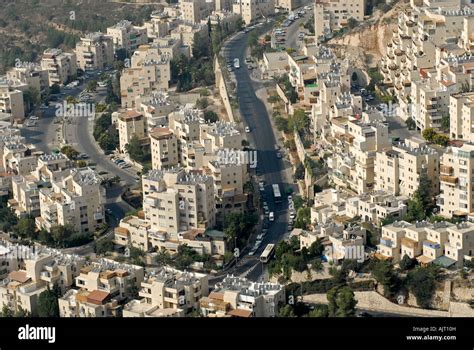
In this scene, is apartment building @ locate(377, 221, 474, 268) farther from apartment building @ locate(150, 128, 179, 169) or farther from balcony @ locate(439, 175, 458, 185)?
apartment building @ locate(150, 128, 179, 169)

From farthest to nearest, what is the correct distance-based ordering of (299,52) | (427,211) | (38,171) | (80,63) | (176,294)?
1. (80,63)
2. (299,52)
3. (38,171)
4. (427,211)
5. (176,294)

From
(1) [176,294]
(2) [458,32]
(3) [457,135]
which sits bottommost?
(1) [176,294]

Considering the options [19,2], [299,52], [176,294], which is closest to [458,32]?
[299,52]

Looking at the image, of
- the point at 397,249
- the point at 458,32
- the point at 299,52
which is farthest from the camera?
the point at 299,52

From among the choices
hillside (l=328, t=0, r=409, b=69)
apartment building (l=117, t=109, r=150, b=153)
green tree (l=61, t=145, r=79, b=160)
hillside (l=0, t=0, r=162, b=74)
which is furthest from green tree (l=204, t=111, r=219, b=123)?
hillside (l=0, t=0, r=162, b=74)

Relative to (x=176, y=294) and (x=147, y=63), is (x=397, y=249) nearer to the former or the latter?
(x=176, y=294)

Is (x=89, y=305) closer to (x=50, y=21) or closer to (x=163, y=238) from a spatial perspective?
(x=163, y=238)

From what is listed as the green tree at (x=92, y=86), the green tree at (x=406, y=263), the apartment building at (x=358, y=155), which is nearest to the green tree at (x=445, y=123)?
the apartment building at (x=358, y=155)
